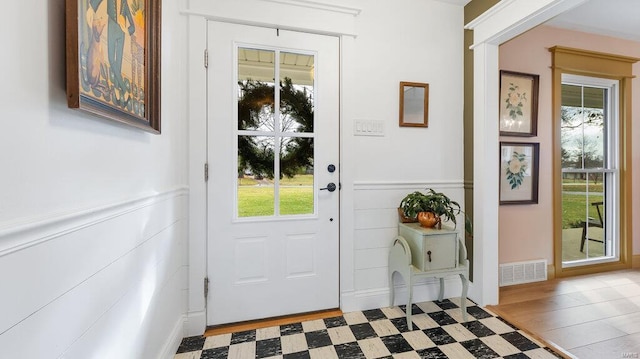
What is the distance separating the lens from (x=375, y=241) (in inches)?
83.1

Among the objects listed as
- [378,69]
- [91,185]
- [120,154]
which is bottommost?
[91,185]

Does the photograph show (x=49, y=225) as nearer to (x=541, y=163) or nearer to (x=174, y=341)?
(x=174, y=341)

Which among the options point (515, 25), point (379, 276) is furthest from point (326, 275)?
point (515, 25)

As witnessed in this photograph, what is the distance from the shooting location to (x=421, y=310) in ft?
6.79

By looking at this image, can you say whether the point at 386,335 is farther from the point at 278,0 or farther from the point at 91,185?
the point at 278,0

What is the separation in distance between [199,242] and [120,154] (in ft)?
2.98

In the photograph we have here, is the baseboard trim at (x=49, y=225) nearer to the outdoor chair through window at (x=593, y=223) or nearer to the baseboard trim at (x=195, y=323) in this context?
the baseboard trim at (x=195, y=323)

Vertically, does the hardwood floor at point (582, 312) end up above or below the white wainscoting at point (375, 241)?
below

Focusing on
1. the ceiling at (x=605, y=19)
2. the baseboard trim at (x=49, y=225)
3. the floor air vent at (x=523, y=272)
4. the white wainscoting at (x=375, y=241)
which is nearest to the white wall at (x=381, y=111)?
the white wainscoting at (x=375, y=241)

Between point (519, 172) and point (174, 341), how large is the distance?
9.79 feet

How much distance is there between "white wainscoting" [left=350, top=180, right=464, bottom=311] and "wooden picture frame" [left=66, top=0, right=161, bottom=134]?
1.41 m

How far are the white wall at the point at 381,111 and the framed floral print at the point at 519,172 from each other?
520mm

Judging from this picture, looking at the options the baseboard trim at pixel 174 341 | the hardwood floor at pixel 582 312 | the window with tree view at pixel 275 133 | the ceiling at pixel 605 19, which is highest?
the ceiling at pixel 605 19

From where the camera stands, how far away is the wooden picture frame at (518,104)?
2469mm
